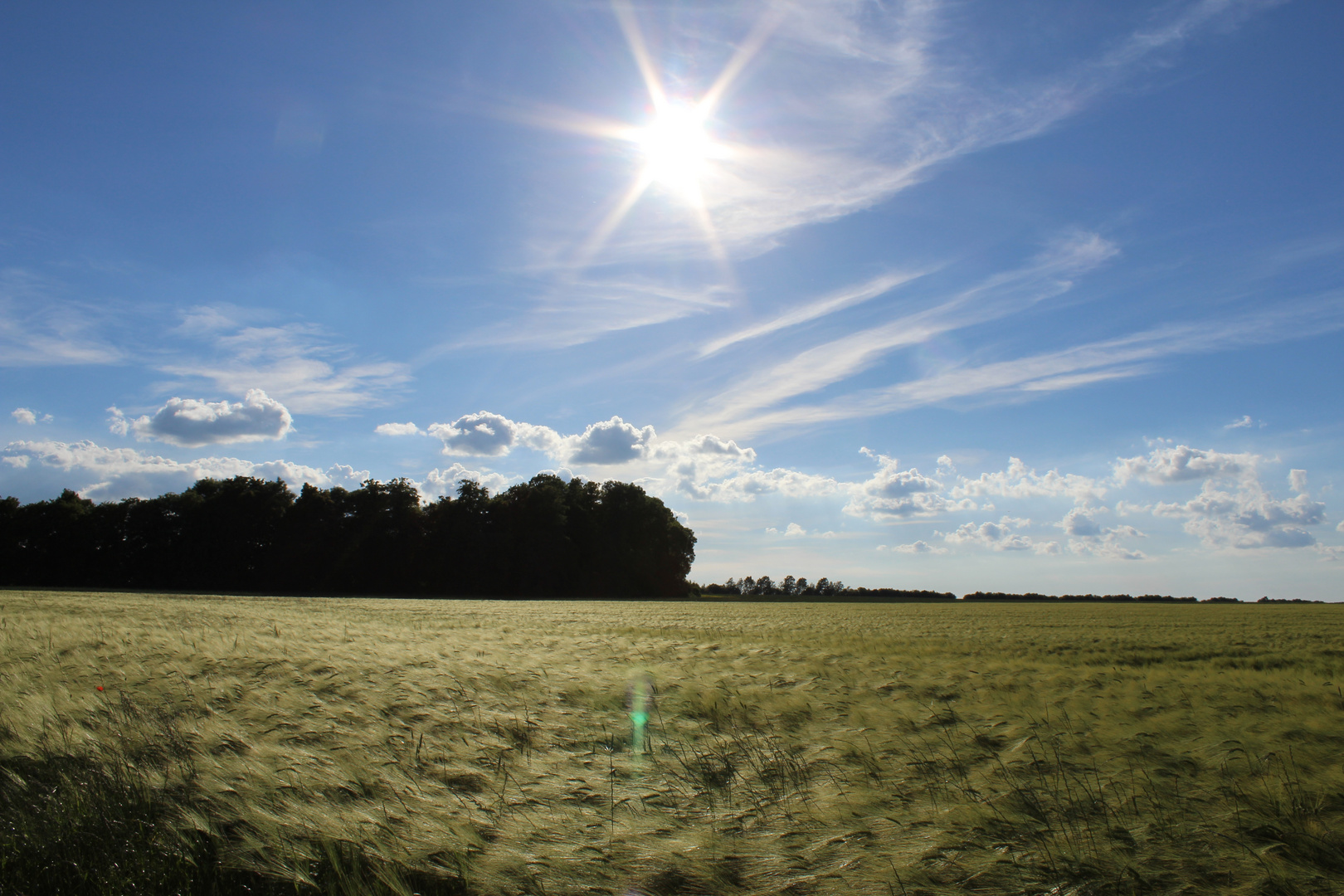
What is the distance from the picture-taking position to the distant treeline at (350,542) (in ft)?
192

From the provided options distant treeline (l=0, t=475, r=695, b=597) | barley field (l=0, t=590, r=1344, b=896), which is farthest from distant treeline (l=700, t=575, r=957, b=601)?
barley field (l=0, t=590, r=1344, b=896)

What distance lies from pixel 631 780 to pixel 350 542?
67.8 m

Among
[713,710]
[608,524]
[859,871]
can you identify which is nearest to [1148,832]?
[859,871]

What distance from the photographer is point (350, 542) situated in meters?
64.4

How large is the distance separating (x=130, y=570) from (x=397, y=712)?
236ft

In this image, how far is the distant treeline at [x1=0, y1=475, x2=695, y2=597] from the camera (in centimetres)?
5856

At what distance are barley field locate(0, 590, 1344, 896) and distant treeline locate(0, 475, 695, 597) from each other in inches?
2360

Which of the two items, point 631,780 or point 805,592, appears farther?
point 805,592

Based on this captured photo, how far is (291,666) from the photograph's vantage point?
25.0 feet

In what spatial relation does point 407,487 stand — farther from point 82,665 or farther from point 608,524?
point 82,665

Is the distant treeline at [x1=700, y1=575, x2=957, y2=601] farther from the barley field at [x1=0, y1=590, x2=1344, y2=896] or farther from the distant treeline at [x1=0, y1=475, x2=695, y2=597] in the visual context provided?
the barley field at [x1=0, y1=590, x2=1344, y2=896]

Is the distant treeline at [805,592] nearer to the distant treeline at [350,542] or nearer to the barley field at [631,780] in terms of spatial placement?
the distant treeline at [350,542]

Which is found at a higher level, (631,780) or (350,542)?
(350,542)

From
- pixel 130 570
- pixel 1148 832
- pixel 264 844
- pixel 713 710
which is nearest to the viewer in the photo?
pixel 264 844
